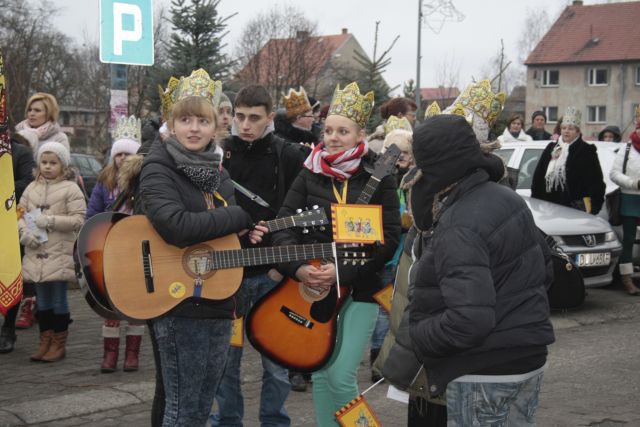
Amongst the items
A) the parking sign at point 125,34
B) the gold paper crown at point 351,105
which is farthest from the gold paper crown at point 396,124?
the gold paper crown at point 351,105

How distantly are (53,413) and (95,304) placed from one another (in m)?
2.16

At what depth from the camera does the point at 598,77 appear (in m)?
67.2

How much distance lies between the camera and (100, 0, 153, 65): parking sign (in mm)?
9742

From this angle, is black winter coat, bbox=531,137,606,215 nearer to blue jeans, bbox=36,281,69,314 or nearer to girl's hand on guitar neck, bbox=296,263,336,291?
blue jeans, bbox=36,281,69,314

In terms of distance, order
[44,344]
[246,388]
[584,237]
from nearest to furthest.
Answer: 1. [246,388]
2. [44,344]
3. [584,237]

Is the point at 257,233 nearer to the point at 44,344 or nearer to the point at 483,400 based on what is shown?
the point at 483,400

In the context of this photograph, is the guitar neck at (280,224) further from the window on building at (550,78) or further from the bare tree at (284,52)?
the window on building at (550,78)

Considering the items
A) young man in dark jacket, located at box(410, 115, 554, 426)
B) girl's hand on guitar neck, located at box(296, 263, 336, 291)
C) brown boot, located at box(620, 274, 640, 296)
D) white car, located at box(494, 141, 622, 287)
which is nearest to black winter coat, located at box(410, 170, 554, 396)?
young man in dark jacket, located at box(410, 115, 554, 426)

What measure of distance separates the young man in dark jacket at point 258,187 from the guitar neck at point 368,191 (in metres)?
0.57

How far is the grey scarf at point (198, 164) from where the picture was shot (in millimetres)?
4023

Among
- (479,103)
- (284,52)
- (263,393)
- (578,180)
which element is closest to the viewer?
(479,103)

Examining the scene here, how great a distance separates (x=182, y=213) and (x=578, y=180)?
7.70 metres

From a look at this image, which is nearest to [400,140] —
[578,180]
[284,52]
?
[578,180]

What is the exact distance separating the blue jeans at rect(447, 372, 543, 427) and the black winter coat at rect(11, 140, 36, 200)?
5.64m
